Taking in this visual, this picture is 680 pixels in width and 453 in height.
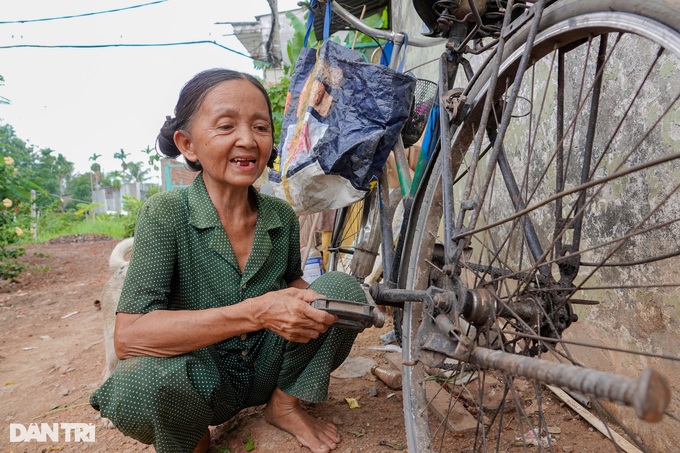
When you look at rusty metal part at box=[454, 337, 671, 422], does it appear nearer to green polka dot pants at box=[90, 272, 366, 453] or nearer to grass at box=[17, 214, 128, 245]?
green polka dot pants at box=[90, 272, 366, 453]

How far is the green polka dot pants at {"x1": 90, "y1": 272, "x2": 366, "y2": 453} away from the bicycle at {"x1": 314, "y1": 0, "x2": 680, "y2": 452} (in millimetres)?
309

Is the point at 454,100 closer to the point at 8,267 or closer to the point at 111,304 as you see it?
the point at 111,304

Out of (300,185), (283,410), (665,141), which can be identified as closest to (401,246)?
(300,185)

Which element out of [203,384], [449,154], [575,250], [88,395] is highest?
[449,154]

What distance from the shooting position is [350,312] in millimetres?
1517

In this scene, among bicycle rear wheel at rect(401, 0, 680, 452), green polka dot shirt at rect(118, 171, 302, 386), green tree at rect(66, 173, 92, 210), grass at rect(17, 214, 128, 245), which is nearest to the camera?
bicycle rear wheel at rect(401, 0, 680, 452)

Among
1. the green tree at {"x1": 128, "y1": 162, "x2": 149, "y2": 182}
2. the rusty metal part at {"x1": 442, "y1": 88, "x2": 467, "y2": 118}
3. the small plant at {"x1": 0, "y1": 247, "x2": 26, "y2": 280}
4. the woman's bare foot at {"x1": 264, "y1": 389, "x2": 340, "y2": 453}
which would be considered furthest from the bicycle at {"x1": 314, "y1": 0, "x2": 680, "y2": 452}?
the green tree at {"x1": 128, "y1": 162, "x2": 149, "y2": 182}

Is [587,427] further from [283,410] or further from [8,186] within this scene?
[8,186]

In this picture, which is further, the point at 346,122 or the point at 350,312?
the point at 346,122

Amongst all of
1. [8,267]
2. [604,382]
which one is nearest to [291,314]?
[604,382]

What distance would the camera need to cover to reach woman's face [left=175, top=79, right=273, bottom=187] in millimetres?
1704

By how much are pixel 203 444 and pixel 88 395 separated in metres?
1.19

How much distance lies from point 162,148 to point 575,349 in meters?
2.06

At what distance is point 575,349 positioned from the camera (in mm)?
2102
